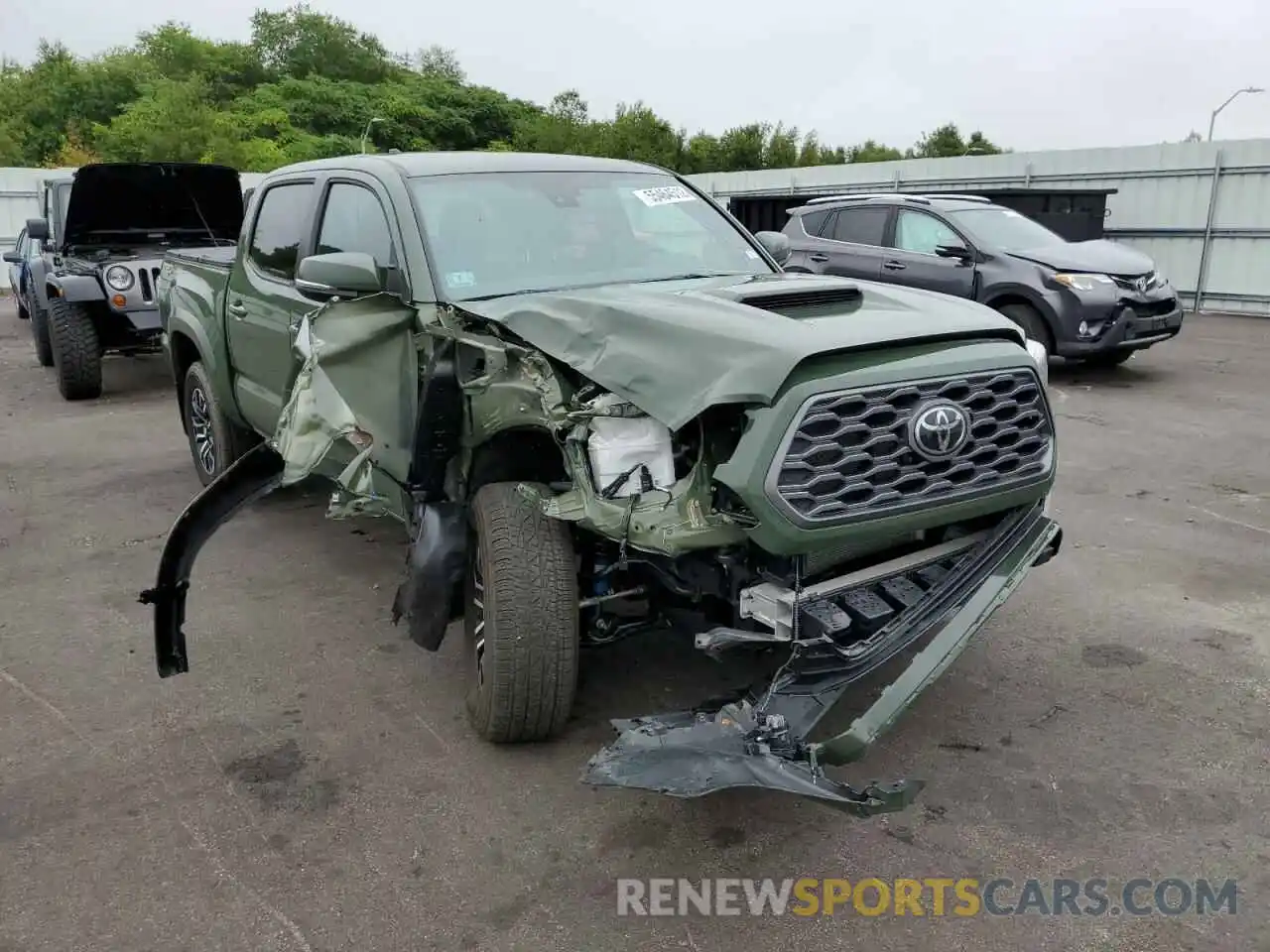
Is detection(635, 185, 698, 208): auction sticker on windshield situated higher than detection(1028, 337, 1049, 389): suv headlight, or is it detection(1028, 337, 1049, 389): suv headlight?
detection(635, 185, 698, 208): auction sticker on windshield

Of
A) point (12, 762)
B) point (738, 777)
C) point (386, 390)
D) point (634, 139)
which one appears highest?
point (634, 139)

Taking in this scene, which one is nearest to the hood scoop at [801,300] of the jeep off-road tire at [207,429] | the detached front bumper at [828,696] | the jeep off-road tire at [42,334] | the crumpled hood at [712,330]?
the crumpled hood at [712,330]

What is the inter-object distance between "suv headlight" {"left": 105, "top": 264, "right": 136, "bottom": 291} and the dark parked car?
21.9ft

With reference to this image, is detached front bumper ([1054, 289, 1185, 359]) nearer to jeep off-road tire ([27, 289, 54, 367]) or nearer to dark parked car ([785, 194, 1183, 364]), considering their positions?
dark parked car ([785, 194, 1183, 364])

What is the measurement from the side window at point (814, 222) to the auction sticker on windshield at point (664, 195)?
698 cm

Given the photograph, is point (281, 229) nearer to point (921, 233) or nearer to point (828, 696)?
point (828, 696)

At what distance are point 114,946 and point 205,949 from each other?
0.23 meters

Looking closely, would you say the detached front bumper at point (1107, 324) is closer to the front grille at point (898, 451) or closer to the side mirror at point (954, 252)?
the side mirror at point (954, 252)

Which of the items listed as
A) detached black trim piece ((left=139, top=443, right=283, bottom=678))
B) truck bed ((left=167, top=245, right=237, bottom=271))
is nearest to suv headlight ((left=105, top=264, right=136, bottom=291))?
truck bed ((left=167, top=245, right=237, bottom=271))

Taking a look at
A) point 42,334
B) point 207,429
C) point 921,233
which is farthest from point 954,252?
point 42,334

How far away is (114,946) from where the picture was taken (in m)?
2.42

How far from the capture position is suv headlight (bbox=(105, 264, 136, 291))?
8.71 m

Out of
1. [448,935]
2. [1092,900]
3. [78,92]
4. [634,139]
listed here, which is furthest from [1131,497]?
[78,92]

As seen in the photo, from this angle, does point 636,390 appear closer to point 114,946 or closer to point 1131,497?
point 114,946
